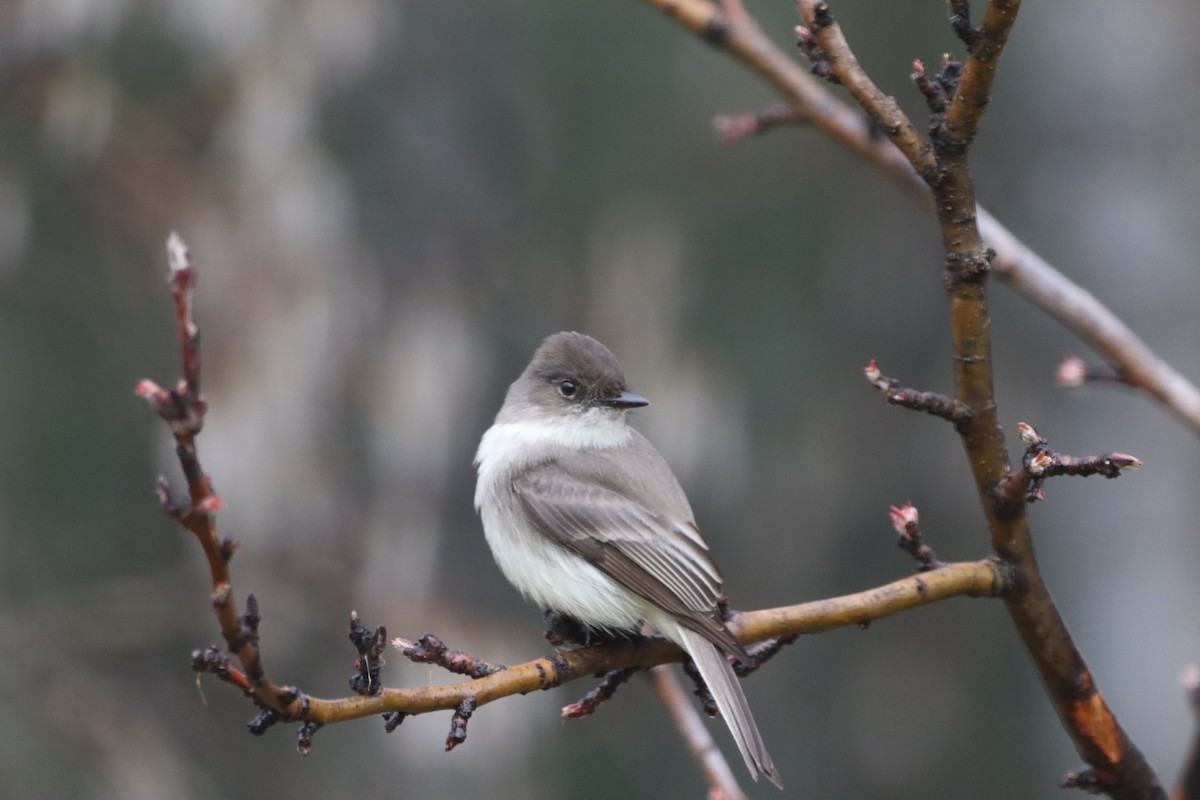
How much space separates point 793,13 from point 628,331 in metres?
2.02

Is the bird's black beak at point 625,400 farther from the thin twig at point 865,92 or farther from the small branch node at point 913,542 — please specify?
the thin twig at point 865,92

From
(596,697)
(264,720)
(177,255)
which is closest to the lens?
(177,255)

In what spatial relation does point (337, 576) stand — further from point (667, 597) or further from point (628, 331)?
point (667, 597)

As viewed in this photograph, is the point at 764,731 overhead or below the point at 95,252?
below

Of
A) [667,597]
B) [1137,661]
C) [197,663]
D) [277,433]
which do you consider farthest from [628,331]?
[197,663]

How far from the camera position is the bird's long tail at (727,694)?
2.92 m

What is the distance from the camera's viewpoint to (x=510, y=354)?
6969 millimetres

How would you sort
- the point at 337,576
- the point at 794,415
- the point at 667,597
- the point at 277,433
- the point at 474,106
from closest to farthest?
the point at 667,597, the point at 277,433, the point at 337,576, the point at 474,106, the point at 794,415

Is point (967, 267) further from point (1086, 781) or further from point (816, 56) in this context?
point (1086, 781)

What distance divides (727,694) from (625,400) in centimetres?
112

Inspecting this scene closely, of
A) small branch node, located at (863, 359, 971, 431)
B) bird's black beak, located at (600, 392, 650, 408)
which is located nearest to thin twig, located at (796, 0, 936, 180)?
small branch node, located at (863, 359, 971, 431)

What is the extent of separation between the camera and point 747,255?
7.39 m

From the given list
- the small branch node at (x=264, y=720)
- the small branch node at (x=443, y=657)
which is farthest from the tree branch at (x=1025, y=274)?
the small branch node at (x=264, y=720)

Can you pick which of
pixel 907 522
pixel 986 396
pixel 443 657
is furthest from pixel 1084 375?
pixel 443 657
